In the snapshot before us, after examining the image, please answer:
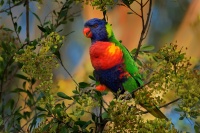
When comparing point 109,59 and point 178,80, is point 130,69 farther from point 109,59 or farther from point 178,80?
point 178,80

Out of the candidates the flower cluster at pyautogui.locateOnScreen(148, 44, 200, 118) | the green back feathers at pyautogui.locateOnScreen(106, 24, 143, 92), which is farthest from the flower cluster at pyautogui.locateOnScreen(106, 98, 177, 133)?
the green back feathers at pyautogui.locateOnScreen(106, 24, 143, 92)

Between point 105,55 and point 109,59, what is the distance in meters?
0.03

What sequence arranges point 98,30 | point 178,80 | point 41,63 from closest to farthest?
point 178,80
point 41,63
point 98,30

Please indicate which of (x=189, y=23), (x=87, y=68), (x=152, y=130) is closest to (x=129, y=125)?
(x=152, y=130)

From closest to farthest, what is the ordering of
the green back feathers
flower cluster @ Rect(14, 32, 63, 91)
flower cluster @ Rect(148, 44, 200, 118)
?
flower cluster @ Rect(148, 44, 200, 118) < flower cluster @ Rect(14, 32, 63, 91) < the green back feathers

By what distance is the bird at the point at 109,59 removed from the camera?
4.47ft

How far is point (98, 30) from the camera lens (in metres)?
1.37

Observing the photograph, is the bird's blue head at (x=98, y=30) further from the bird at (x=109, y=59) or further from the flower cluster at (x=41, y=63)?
the flower cluster at (x=41, y=63)

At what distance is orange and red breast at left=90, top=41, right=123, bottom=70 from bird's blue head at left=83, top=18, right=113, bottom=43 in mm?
24

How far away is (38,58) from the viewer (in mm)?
1012

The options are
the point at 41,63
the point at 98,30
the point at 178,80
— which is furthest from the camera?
the point at 98,30

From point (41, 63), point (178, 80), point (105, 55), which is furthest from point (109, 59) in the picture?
point (178, 80)

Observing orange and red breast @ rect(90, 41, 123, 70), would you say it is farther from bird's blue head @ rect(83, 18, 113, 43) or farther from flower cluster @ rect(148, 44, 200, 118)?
flower cluster @ rect(148, 44, 200, 118)

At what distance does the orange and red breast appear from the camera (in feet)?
4.48
